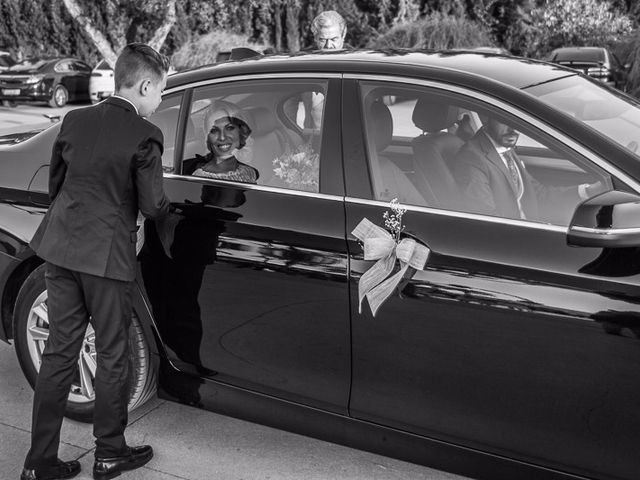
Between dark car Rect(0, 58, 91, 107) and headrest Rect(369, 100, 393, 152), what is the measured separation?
20265 mm

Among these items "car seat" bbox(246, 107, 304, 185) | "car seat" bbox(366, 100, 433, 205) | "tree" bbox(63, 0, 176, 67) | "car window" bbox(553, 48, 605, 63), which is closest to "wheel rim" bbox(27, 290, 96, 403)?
"car seat" bbox(246, 107, 304, 185)

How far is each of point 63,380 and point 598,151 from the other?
2.11m

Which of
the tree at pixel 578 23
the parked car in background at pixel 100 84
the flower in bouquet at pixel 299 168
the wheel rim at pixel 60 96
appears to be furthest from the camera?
the tree at pixel 578 23

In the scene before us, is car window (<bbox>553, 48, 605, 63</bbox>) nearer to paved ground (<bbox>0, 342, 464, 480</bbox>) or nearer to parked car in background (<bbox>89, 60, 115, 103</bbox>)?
parked car in background (<bbox>89, 60, 115, 103</bbox>)

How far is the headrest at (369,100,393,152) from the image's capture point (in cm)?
305

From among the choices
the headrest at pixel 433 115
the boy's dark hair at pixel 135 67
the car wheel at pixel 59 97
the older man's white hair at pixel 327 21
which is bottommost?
the car wheel at pixel 59 97

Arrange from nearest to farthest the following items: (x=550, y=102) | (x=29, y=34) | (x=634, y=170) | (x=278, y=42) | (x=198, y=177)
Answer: (x=634, y=170) < (x=550, y=102) < (x=198, y=177) < (x=278, y=42) < (x=29, y=34)

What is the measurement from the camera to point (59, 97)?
22.4 m

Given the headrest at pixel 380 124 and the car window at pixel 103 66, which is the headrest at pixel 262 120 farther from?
the car window at pixel 103 66

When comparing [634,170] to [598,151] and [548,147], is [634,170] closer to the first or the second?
[598,151]

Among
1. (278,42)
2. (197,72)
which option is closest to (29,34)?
(278,42)

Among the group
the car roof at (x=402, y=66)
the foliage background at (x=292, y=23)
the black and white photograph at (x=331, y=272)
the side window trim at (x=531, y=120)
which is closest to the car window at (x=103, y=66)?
the foliage background at (x=292, y=23)

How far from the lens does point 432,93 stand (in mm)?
2930

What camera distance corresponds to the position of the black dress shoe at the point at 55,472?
10.4 ft
